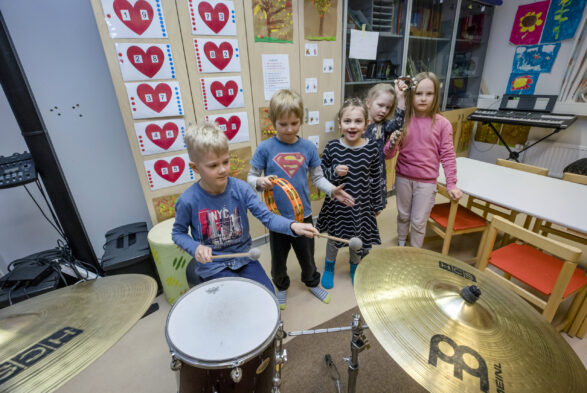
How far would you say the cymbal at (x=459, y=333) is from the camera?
0.59m

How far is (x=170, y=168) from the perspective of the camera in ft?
5.82

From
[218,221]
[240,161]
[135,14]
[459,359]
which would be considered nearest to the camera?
[459,359]

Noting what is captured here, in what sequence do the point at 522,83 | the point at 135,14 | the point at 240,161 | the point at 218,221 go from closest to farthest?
the point at 218,221 → the point at 135,14 → the point at 240,161 → the point at 522,83

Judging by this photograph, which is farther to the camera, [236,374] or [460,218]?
[460,218]

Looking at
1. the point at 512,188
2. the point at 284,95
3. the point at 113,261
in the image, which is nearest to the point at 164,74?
the point at 284,95

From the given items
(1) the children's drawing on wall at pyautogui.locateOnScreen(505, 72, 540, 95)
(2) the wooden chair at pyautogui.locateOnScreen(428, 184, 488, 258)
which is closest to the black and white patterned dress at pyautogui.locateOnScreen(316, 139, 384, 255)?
(2) the wooden chair at pyautogui.locateOnScreen(428, 184, 488, 258)

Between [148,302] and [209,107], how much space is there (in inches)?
54.3

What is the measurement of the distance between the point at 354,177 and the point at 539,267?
106 centimetres

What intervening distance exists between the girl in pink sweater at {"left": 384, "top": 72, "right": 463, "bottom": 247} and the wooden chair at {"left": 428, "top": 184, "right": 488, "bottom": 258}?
0.33 ft

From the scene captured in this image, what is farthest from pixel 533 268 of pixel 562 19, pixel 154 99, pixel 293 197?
pixel 562 19

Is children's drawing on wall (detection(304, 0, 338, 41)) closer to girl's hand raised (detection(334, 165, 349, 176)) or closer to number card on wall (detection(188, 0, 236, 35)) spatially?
number card on wall (detection(188, 0, 236, 35))

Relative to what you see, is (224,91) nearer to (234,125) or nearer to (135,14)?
(234,125)

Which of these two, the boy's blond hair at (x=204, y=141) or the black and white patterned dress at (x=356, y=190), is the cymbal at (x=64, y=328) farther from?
the black and white patterned dress at (x=356, y=190)

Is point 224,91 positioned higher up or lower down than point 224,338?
higher up
